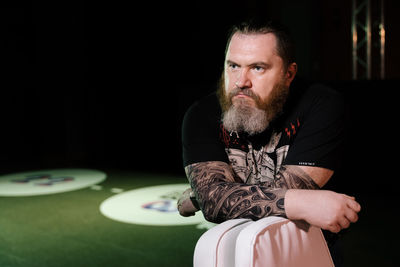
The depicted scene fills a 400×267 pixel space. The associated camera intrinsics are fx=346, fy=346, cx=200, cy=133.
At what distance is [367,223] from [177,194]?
195 cm

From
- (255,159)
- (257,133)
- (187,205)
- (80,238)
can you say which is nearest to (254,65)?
(257,133)

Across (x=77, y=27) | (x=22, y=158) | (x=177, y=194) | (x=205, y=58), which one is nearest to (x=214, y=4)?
(x=205, y=58)

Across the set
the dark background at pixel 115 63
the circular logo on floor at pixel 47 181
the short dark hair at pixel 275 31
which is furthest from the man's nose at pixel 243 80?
the dark background at pixel 115 63

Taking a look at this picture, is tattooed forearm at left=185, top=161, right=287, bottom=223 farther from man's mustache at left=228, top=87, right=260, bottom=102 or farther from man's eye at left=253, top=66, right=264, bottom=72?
man's eye at left=253, top=66, right=264, bottom=72

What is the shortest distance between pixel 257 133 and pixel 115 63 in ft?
18.9

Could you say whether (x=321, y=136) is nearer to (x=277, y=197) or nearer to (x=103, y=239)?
(x=277, y=197)

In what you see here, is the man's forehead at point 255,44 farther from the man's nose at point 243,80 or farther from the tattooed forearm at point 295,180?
the tattooed forearm at point 295,180

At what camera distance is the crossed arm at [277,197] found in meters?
1.10

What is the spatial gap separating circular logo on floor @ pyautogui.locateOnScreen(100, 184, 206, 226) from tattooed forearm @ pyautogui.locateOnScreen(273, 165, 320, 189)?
5.79ft

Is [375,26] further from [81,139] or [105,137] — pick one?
[81,139]

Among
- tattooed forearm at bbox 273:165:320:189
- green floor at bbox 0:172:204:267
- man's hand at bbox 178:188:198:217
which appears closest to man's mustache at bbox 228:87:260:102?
tattooed forearm at bbox 273:165:320:189

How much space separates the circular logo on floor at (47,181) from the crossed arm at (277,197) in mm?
3411

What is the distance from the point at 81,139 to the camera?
23.3ft

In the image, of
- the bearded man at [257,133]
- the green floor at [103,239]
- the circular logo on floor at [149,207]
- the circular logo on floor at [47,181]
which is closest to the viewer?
the bearded man at [257,133]
